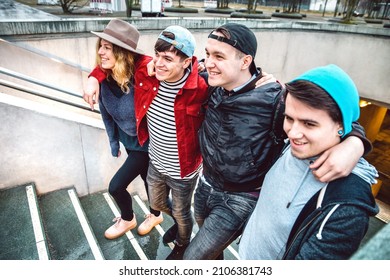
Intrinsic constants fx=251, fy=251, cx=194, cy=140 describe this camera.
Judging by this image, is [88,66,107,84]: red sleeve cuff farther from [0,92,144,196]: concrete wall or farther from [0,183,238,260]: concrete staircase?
[0,183,238,260]: concrete staircase

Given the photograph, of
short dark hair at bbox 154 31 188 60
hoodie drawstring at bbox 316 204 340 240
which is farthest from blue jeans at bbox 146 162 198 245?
hoodie drawstring at bbox 316 204 340 240

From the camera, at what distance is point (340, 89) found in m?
1.14

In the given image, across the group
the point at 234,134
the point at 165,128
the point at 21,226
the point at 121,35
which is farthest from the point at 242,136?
the point at 21,226

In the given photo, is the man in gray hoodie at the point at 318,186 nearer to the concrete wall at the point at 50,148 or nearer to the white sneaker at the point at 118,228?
the white sneaker at the point at 118,228

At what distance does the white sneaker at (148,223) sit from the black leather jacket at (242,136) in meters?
1.55

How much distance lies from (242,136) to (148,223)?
200cm

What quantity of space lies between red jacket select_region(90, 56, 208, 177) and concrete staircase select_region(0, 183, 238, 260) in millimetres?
1293

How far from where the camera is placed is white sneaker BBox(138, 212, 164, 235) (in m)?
3.09

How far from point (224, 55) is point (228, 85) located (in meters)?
0.21

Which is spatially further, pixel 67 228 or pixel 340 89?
pixel 67 228

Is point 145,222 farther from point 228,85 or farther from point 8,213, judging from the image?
point 228,85

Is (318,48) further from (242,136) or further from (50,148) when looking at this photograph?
(50,148)

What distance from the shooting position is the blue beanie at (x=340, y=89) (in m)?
1.14

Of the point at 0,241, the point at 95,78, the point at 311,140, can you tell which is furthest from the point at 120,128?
the point at 311,140
